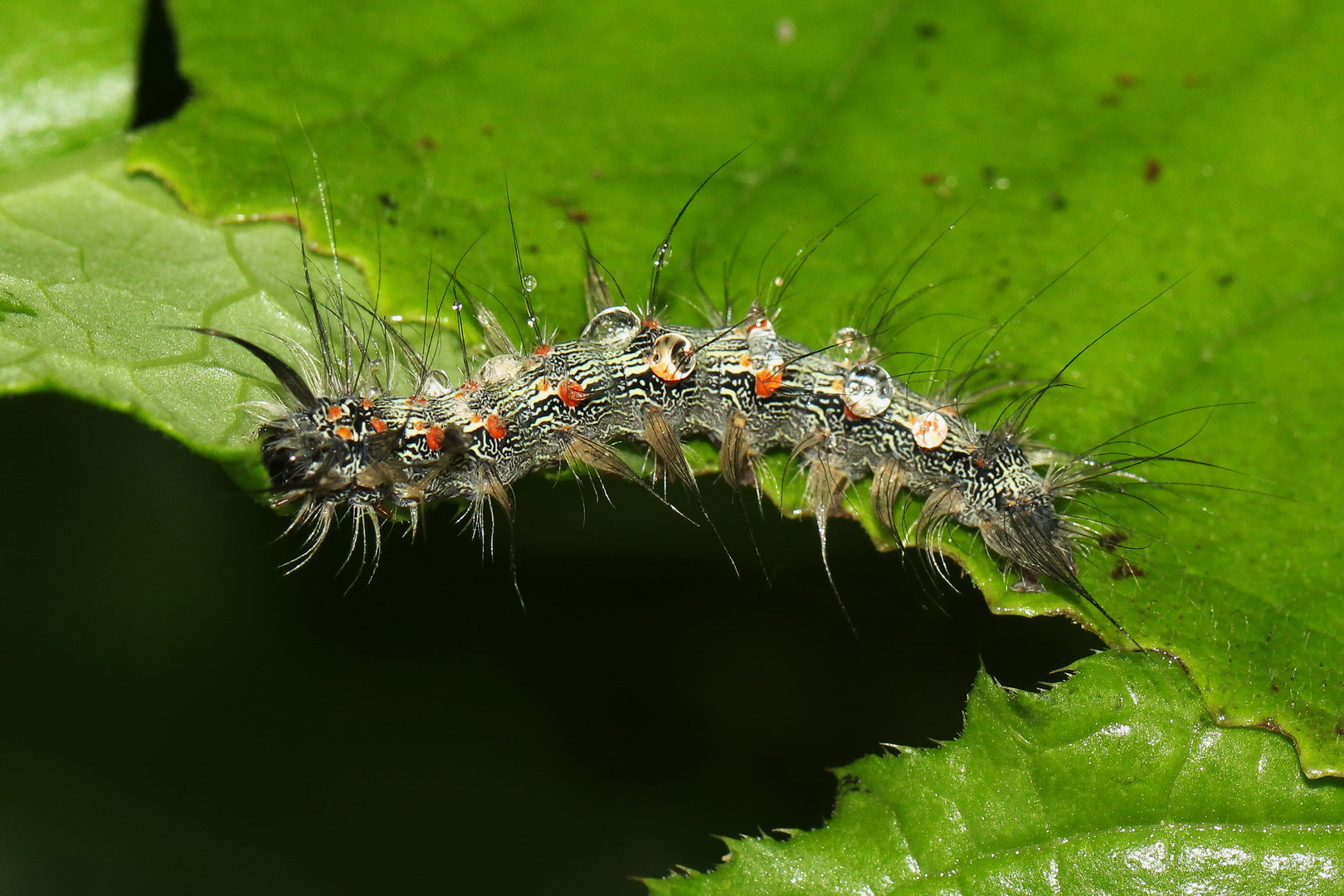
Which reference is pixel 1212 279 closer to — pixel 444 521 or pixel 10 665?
pixel 444 521

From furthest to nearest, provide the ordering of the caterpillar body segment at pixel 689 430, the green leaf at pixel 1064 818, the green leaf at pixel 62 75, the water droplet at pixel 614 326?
1. the green leaf at pixel 62 75
2. the water droplet at pixel 614 326
3. the caterpillar body segment at pixel 689 430
4. the green leaf at pixel 1064 818

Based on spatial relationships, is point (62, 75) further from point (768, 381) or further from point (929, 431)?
point (929, 431)

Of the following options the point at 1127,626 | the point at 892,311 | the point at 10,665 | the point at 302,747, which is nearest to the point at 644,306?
the point at 892,311

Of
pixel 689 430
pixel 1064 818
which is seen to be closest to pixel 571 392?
pixel 689 430

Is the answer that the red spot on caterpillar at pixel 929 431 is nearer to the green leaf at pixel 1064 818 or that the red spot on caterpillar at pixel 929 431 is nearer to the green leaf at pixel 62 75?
the green leaf at pixel 1064 818

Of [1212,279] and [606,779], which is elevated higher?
[1212,279]

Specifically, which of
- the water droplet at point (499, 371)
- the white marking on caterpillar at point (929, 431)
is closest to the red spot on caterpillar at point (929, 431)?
the white marking on caterpillar at point (929, 431)

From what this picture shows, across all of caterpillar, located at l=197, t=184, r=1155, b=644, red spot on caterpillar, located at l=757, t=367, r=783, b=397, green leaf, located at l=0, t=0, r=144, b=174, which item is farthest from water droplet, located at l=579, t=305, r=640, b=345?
green leaf, located at l=0, t=0, r=144, b=174
